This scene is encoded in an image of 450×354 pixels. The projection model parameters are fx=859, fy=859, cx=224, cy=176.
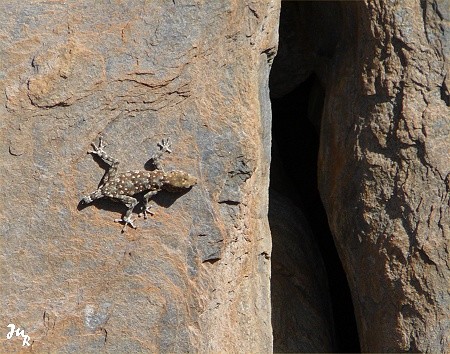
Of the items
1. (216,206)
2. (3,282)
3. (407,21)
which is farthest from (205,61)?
(3,282)

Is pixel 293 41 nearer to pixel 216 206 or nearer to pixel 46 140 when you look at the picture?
pixel 216 206

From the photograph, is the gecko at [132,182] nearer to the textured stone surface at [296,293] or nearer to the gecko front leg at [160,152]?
the gecko front leg at [160,152]

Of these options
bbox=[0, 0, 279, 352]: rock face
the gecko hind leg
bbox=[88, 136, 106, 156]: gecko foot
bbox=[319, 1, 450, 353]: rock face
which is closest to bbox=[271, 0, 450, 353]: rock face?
bbox=[319, 1, 450, 353]: rock face

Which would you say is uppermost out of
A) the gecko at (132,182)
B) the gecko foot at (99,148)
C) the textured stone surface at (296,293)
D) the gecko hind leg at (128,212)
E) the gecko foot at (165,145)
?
the gecko foot at (165,145)

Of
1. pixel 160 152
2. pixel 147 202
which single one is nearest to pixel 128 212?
pixel 147 202

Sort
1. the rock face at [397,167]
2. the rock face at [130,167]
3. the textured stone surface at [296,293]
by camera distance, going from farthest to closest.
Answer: the textured stone surface at [296,293] → the rock face at [397,167] → the rock face at [130,167]

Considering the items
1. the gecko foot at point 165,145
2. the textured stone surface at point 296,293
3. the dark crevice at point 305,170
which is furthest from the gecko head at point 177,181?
the dark crevice at point 305,170
